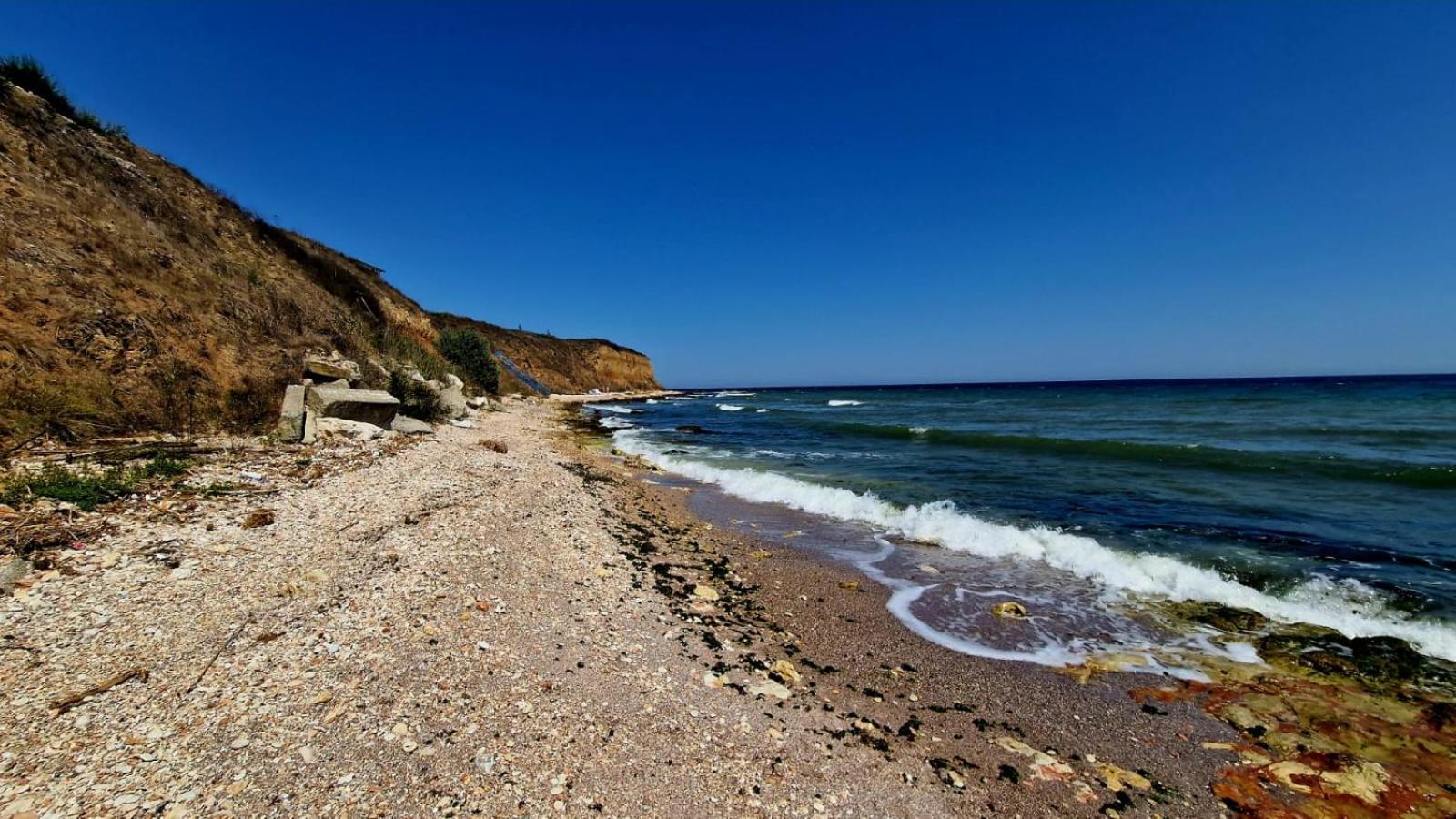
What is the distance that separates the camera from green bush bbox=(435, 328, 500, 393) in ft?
114

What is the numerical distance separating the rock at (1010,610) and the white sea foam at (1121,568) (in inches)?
78.5

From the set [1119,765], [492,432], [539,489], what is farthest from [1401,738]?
[492,432]

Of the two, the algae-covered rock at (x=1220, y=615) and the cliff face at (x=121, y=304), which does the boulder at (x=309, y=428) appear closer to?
the cliff face at (x=121, y=304)

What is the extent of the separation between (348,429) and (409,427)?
2435 mm

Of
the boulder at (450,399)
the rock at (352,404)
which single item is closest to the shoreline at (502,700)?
the rock at (352,404)

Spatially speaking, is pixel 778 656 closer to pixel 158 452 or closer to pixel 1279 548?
pixel 158 452

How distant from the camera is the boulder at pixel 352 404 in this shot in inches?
440

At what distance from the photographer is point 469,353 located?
34.9 metres

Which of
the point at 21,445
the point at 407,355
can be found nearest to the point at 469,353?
the point at 407,355

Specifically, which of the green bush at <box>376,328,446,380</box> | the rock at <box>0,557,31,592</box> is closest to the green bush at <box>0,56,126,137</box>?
the green bush at <box>376,328,446,380</box>

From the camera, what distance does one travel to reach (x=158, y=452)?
287 inches

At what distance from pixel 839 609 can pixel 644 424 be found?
29900 millimetres

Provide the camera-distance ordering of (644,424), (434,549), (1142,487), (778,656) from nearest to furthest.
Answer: (778,656) → (434,549) → (1142,487) → (644,424)

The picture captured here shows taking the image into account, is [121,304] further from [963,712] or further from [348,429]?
[963,712]
